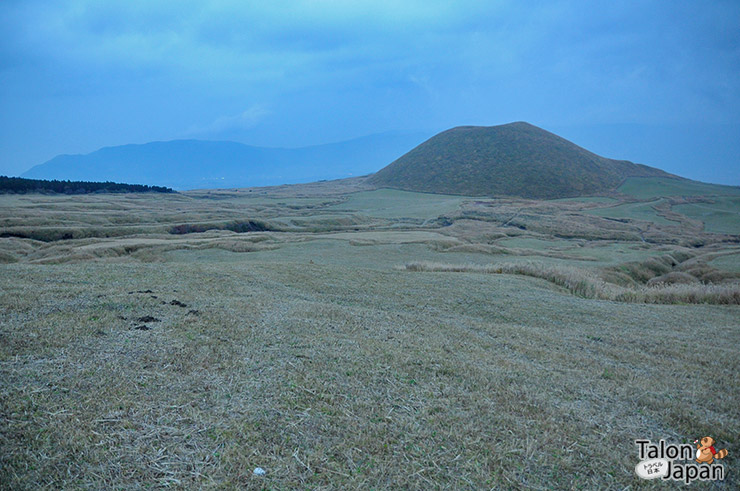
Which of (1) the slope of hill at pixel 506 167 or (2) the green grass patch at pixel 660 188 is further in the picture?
(1) the slope of hill at pixel 506 167

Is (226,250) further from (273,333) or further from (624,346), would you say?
(624,346)

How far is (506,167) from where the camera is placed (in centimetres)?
11575

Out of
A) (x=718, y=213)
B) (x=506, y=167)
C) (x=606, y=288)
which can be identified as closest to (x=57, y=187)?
(x=606, y=288)

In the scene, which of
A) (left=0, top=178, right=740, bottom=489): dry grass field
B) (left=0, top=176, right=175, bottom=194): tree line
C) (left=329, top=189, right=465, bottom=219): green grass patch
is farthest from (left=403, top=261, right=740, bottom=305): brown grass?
(left=0, top=176, right=175, bottom=194): tree line

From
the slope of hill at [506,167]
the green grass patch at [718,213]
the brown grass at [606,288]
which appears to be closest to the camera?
the brown grass at [606,288]

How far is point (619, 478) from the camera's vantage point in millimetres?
Answer: 5109

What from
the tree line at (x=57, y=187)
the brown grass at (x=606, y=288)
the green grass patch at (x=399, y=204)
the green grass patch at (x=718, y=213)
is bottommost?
the brown grass at (x=606, y=288)

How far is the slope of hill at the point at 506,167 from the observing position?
10725 centimetres

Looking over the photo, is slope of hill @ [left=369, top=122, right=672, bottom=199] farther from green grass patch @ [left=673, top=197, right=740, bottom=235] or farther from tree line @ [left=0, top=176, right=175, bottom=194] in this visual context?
tree line @ [left=0, top=176, right=175, bottom=194]

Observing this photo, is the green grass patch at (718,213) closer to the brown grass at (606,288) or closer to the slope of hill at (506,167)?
the slope of hill at (506,167)

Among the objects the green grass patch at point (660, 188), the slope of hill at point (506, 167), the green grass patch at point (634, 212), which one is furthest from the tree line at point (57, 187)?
the green grass patch at point (660, 188)

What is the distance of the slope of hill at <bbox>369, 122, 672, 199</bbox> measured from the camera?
107 meters

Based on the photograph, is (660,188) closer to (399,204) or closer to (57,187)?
(399,204)

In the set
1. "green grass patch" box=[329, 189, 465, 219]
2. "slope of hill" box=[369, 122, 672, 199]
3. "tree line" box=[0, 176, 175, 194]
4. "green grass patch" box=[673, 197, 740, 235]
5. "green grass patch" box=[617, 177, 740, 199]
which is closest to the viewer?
"green grass patch" box=[673, 197, 740, 235]
